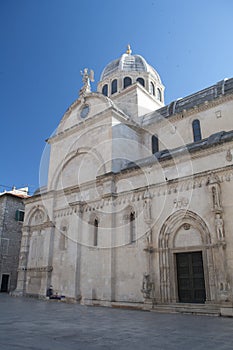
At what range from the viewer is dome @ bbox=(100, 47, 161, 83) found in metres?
28.1

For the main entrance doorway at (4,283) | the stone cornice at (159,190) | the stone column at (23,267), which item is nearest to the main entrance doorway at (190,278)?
the stone cornice at (159,190)

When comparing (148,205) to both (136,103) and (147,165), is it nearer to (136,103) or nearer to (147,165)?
(147,165)

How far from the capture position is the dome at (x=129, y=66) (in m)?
28.1

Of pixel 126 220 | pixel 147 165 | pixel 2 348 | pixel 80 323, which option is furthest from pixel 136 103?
pixel 2 348

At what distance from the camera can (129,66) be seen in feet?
92.8

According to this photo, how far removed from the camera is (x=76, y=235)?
1816 centimetres

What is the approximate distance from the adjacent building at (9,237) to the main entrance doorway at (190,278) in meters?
19.1

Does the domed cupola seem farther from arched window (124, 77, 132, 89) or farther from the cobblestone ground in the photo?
the cobblestone ground

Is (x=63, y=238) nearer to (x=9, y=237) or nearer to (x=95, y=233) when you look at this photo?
(x=95, y=233)

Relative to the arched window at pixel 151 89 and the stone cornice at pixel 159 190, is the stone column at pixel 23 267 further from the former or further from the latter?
the arched window at pixel 151 89

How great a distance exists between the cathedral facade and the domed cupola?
2.34 meters

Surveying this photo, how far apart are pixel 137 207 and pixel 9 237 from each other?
17008 millimetres

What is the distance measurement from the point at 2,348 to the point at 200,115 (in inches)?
655

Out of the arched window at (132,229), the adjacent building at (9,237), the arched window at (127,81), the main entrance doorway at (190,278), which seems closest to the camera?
the main entrance doorway at (190,278)
